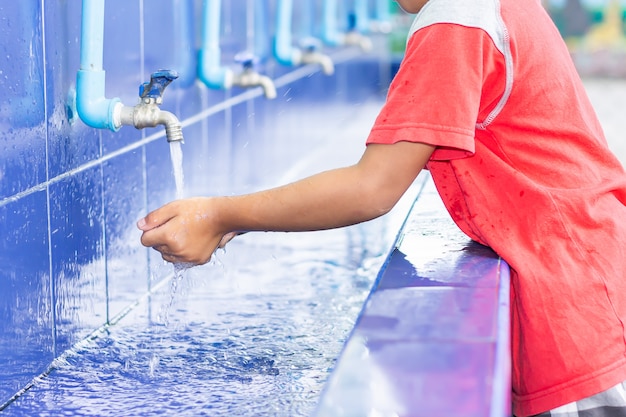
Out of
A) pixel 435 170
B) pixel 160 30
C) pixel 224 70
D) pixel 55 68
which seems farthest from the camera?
pixel 224 70

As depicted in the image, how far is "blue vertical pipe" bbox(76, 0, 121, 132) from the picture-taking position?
5.37 feet

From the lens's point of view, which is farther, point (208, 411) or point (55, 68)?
point (55, 68)

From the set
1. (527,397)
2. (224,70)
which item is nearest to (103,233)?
(224,70)

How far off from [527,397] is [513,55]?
48 centimetres

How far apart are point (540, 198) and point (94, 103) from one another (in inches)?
30.8

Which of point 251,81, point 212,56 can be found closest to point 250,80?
point 251,81

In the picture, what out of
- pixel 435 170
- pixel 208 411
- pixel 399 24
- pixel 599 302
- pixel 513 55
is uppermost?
pixel 399 24

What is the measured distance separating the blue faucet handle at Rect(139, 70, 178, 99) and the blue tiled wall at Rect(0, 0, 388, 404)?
13 cm

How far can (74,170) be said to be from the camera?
175cm

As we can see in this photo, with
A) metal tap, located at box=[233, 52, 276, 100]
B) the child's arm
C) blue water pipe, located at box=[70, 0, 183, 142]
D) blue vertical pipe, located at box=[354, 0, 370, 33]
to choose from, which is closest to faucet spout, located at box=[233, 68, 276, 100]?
metal tap, located at box=[233, 52, 276, 100]

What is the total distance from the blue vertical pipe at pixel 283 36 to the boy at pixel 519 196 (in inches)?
73.7

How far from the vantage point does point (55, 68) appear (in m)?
1.66

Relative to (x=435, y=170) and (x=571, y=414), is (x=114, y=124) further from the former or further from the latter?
(x=571, y=414)

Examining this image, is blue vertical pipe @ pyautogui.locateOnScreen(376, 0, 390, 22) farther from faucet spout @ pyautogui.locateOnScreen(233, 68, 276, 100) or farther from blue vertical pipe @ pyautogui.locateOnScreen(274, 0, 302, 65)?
faucet spout @ pyautogui.locateOnScreen(233, 68, 276, 100)
